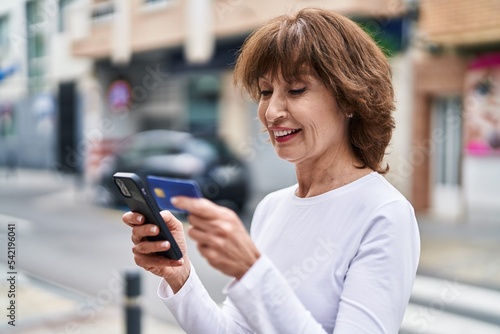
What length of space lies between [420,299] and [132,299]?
2.85 m

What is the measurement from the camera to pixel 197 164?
924 cm

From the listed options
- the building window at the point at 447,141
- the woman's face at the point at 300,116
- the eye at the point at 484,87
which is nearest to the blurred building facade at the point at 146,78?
the building window at the point at 447,141

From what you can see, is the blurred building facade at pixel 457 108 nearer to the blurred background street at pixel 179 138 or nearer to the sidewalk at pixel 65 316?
the blurred background street at pixel 179 138

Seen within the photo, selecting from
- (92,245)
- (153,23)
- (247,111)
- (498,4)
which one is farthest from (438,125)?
(153,23)

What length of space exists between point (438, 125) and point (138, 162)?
536cm

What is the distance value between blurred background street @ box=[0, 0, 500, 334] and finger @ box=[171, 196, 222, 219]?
0.64 metres

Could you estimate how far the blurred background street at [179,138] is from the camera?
15.9 ft

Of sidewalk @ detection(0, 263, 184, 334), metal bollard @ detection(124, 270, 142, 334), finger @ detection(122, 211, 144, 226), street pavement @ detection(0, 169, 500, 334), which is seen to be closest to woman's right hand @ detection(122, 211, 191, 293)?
finger @ detection(122, 211, 144, 226)

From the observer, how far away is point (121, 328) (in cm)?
416

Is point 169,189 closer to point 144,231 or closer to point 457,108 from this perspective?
point 144,231

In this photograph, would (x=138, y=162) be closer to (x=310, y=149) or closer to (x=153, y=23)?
(x=153, y=23)

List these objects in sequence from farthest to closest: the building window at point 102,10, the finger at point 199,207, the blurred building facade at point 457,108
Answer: the building window at point 102,10
the blurred building facade at point 457,108
the finger at point 199,207

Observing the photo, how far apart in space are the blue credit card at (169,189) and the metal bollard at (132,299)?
7.04 feet

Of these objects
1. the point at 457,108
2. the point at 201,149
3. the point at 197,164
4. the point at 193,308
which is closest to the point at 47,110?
the point at 201,149
